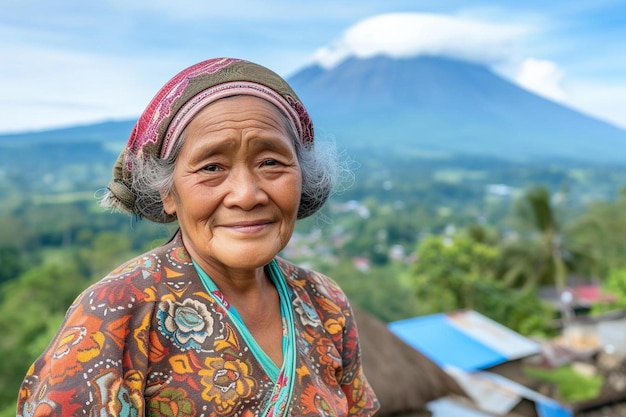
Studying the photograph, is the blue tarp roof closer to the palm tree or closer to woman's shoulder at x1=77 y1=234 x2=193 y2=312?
woman's shoulder at x1=77 y1=234 x2=193 y2=312

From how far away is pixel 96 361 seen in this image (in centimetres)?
97

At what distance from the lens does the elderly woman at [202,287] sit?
1000 millimetres

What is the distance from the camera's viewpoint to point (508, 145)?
562ft

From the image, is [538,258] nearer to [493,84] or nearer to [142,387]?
[142,387]

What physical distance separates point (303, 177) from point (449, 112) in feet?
584

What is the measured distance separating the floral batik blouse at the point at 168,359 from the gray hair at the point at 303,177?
10cm


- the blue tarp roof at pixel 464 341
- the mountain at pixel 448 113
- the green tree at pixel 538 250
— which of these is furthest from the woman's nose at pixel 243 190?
the mountain at pixel 448 113

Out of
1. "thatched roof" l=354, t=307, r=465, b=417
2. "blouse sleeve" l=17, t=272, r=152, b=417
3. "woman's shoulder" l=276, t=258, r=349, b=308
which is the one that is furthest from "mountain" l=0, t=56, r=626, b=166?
"blouse sleeve" l=17, t=272, r=152, b=417

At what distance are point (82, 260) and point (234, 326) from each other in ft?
107

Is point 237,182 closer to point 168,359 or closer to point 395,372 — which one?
point 168,359

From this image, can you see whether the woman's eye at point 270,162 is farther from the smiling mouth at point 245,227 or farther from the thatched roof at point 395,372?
the thatched roof at point 395,372

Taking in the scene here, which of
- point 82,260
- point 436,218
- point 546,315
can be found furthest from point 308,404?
point 436,218

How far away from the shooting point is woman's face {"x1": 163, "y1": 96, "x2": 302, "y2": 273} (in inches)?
43.8

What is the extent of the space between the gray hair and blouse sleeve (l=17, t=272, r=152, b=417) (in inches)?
8.7
